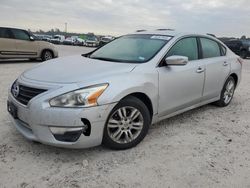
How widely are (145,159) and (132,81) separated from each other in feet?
3.09

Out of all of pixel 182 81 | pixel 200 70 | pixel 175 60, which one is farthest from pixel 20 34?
pixel 175 60

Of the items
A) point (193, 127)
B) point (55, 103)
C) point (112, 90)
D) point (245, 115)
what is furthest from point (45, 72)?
point (245, 115)

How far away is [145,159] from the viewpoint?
336cm

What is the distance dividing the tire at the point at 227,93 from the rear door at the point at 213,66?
0.22 m

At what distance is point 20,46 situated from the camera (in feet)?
40.8

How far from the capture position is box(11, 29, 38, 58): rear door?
12.4m

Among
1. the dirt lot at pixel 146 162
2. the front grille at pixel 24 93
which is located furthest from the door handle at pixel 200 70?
the front grille at pixel 24 93

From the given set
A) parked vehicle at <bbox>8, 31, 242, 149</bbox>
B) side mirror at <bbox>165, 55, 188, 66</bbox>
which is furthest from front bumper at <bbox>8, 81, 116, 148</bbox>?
side mirror at <bbox>165, 55, 188, 66</bbox>

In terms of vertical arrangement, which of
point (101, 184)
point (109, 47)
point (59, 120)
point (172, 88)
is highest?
point (109, 47)

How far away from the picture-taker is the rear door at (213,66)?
4.90 m

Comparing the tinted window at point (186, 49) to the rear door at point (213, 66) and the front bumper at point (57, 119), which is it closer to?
the rear door at point (213, 66)

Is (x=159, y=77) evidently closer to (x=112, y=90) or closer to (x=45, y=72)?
(x=112, y=90)

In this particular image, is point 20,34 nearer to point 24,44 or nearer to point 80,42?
point 24,44

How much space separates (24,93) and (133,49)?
176 cm
